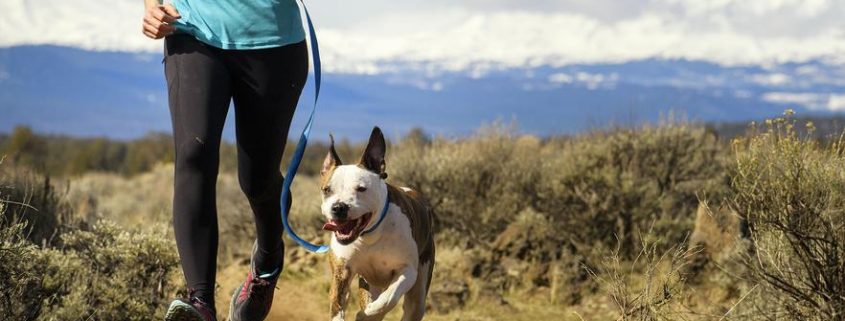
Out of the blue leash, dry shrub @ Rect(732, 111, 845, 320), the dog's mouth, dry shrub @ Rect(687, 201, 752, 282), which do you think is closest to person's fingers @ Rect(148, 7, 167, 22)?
the blue leash

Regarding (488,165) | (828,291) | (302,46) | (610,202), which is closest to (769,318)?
(828,291)

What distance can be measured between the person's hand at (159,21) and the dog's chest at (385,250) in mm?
1301

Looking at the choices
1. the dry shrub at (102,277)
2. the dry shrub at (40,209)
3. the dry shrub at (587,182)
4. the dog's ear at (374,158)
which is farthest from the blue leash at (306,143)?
the dry shrub at (587,182)

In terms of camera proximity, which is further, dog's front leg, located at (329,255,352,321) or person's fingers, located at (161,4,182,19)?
dog's front leg, located at (329,255,352,321)

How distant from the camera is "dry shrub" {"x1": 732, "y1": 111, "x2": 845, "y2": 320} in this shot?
465 cm

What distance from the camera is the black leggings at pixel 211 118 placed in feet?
13.4

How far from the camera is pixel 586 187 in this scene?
10.5m

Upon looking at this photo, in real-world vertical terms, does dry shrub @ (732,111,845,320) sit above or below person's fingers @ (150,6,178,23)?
below

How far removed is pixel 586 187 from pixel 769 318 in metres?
5.59

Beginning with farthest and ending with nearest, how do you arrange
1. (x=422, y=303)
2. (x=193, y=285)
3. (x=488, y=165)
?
(x=488, y=165) → (x=422, y=303) → (x=193, y=285)

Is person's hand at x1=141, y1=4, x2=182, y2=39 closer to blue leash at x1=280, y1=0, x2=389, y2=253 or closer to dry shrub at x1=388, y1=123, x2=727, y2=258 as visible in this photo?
blue leash at x1=280, y1=0, x2=389, y2=253

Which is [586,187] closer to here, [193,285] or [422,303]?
[422,303]

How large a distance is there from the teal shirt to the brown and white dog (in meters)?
0.71

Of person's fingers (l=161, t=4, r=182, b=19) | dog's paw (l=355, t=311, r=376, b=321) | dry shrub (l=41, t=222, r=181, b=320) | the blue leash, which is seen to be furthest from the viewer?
dry shrub (l=41, t=222, r=181, b=320)
